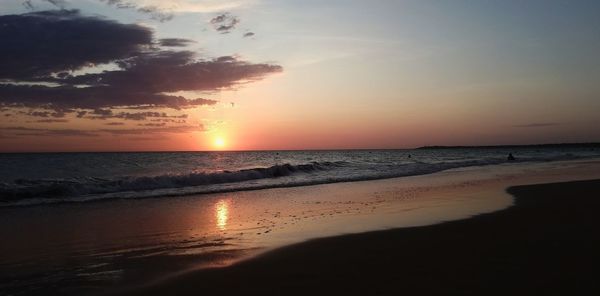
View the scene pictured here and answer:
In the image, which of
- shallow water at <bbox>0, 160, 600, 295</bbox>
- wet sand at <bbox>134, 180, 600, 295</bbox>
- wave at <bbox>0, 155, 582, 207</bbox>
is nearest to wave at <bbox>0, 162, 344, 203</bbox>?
wave at <bbox>0, 155, 582, 207</bbox>

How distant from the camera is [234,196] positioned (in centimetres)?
1966

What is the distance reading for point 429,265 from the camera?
23.2 feet

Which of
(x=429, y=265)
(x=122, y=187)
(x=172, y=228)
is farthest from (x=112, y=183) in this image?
(x=429, y=265)

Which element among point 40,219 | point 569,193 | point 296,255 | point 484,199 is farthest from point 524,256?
point 40,219

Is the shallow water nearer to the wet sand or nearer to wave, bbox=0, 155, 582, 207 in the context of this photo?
the wet sand

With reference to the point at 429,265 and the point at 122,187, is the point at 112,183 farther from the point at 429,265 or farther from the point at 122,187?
the point at 429,265

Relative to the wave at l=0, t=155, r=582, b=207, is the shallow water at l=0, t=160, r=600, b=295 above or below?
below

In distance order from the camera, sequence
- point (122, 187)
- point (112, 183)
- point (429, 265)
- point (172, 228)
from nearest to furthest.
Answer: point (429, 265) < point (172, 228) < point (122, 187) < point (112, 183)

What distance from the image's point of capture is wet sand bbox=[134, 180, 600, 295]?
19.6 ft

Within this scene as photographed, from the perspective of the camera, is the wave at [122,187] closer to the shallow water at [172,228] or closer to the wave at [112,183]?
the wave at [112,183]

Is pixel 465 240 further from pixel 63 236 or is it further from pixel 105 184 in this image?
pixel 105 184

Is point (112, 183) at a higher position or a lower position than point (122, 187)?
higher

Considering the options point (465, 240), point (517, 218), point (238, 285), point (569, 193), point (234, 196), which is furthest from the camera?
point (234, 196)

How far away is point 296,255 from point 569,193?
13886mm
